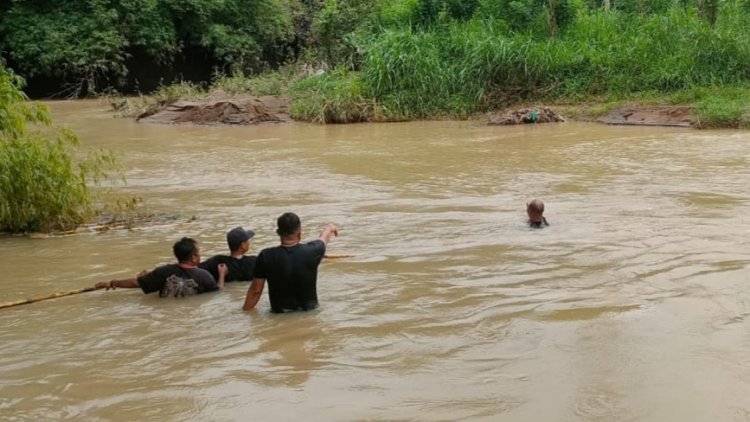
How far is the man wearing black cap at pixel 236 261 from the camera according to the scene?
6863 millimetres

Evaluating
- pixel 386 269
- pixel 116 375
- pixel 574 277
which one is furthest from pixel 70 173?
pixel 574 277

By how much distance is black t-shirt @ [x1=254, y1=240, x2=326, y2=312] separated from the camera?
582 centimetres

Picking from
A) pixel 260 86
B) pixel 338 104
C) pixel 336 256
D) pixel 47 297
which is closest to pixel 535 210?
pixel 336 256

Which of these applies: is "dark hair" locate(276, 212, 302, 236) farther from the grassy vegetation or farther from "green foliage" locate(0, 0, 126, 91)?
"green foliage" locate(0, 0, 126, 91)

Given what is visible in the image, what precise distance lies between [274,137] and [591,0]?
18.5 meters

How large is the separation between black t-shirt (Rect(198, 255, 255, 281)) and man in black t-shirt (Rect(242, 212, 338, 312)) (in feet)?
2.99

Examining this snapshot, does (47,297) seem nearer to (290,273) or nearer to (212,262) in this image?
(212,262)

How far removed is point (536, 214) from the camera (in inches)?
328

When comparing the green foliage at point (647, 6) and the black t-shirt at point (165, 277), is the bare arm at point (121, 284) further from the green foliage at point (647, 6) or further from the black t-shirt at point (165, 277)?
the green foliage at point (647, 6)

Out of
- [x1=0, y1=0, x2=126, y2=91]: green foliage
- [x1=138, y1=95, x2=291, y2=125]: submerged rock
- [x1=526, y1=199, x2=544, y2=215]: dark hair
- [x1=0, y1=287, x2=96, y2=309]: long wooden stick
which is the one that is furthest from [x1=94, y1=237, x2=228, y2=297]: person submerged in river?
[x1=0, y1=0, x2=126, y2=91]: green foliage

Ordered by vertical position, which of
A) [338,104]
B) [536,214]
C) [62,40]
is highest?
[62,40]

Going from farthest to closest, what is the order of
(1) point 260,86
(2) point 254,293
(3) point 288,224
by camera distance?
(1) point 260,86 → (2) point 254,293 → (3) point 288,224

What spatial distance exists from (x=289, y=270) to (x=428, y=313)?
1.03m

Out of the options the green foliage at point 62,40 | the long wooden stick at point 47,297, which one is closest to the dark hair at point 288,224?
the long wooden stick at point 47,297
